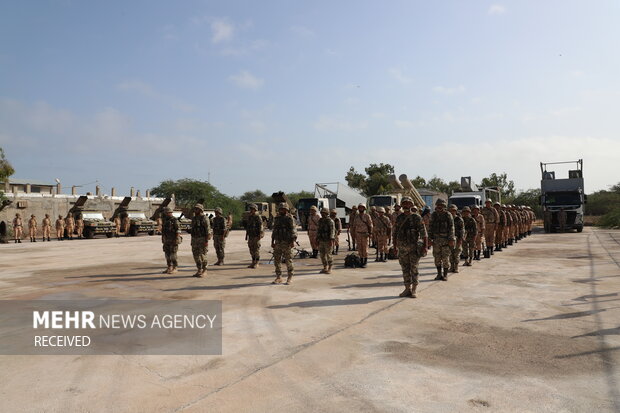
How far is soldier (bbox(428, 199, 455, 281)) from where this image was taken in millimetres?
8477

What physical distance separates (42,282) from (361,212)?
7.85m

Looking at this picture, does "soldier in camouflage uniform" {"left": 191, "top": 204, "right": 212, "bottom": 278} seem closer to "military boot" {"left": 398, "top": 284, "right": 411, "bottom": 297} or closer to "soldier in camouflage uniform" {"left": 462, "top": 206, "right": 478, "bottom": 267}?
"military boot" {"left": 398, "top": 284, "right": 411, "bottom": 297}

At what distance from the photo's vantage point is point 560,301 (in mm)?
6465

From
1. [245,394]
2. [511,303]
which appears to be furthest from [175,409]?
[511,303]

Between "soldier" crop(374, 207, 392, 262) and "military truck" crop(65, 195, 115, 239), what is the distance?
20.1m

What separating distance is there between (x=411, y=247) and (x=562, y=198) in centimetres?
2011

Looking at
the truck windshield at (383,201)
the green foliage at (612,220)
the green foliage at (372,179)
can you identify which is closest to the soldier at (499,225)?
the truck windshield at (383,201)

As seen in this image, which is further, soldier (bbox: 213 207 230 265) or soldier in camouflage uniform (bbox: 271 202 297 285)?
soldier (bbox: 213 207 230 265)

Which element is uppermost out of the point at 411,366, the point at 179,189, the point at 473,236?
the point at 179,189

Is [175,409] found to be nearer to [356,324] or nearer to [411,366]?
[411,366]

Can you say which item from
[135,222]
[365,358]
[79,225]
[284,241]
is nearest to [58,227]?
[79,225]

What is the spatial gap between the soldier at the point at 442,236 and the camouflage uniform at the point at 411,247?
1.54m

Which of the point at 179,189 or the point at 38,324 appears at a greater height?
the point at 179,189

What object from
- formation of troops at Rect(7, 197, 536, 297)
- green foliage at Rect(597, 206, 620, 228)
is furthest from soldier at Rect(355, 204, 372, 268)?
green foliage at Rect(597, 206, 620, 228)
